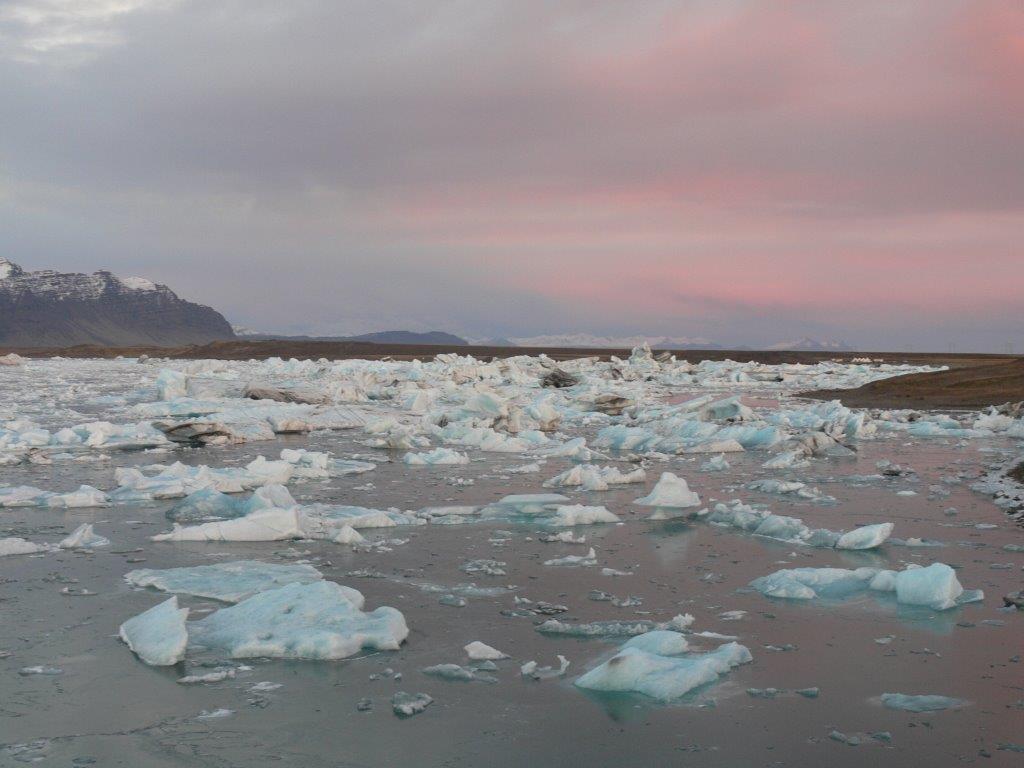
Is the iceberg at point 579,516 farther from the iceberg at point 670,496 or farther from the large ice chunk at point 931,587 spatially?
the large ice chunk at point 931,587

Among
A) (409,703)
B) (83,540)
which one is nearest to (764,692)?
(409,703)

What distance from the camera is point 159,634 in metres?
5.32

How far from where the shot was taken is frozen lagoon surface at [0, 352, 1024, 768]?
422 centimetres

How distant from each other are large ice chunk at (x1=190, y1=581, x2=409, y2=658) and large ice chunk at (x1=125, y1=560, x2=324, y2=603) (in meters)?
Result: 0.58

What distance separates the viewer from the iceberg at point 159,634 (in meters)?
5.13

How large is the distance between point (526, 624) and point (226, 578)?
92.6 inches

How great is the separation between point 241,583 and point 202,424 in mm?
9981

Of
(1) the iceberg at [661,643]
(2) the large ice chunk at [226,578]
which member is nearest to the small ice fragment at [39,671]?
(2) the large ice chunk at [226,578]

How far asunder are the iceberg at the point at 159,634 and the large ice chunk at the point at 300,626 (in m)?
0.20

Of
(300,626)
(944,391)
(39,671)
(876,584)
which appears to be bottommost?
(39,671)

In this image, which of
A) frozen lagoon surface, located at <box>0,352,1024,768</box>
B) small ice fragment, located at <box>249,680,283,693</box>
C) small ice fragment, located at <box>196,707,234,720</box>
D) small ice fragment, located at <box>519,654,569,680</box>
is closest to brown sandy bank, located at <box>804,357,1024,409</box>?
frozen lagoon surface, located at <box>0,352,1024,768</box>

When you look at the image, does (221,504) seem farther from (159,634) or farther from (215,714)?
(215,714)

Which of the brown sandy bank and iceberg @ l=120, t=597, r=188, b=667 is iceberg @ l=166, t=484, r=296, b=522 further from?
the brown sandy bank

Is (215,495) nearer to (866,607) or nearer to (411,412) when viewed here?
(866,607)
